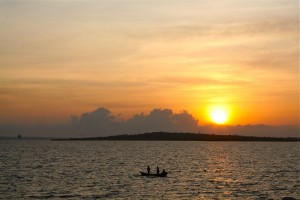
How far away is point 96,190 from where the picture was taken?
6134 centimetres

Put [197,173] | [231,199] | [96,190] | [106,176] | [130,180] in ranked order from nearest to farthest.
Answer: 1. [231,199]
2. [96,190]
3. [130,180]
4. [106,176]
5. [197,173]

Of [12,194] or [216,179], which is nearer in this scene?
[12,194]

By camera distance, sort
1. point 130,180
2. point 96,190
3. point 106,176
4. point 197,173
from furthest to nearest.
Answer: point 197,173 < point 106,176 < point 130,180 < point 96,190

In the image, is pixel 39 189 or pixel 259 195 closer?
pixel 259 195

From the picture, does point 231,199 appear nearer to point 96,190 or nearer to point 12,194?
point 96,190

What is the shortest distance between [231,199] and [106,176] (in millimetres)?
30653

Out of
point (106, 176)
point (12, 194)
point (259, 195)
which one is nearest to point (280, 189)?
point (259, 195)

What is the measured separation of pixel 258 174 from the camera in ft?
277

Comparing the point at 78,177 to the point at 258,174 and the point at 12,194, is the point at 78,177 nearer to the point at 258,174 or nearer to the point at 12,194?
the point at 12,194

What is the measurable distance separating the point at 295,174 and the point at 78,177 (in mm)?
39252

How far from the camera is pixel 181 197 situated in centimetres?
5588

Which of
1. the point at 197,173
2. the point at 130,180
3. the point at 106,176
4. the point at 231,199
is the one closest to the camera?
the point at 231,199

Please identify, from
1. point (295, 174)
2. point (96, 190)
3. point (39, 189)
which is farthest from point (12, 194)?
point (295, 174)

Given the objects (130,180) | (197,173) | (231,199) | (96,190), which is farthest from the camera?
(197,173)
